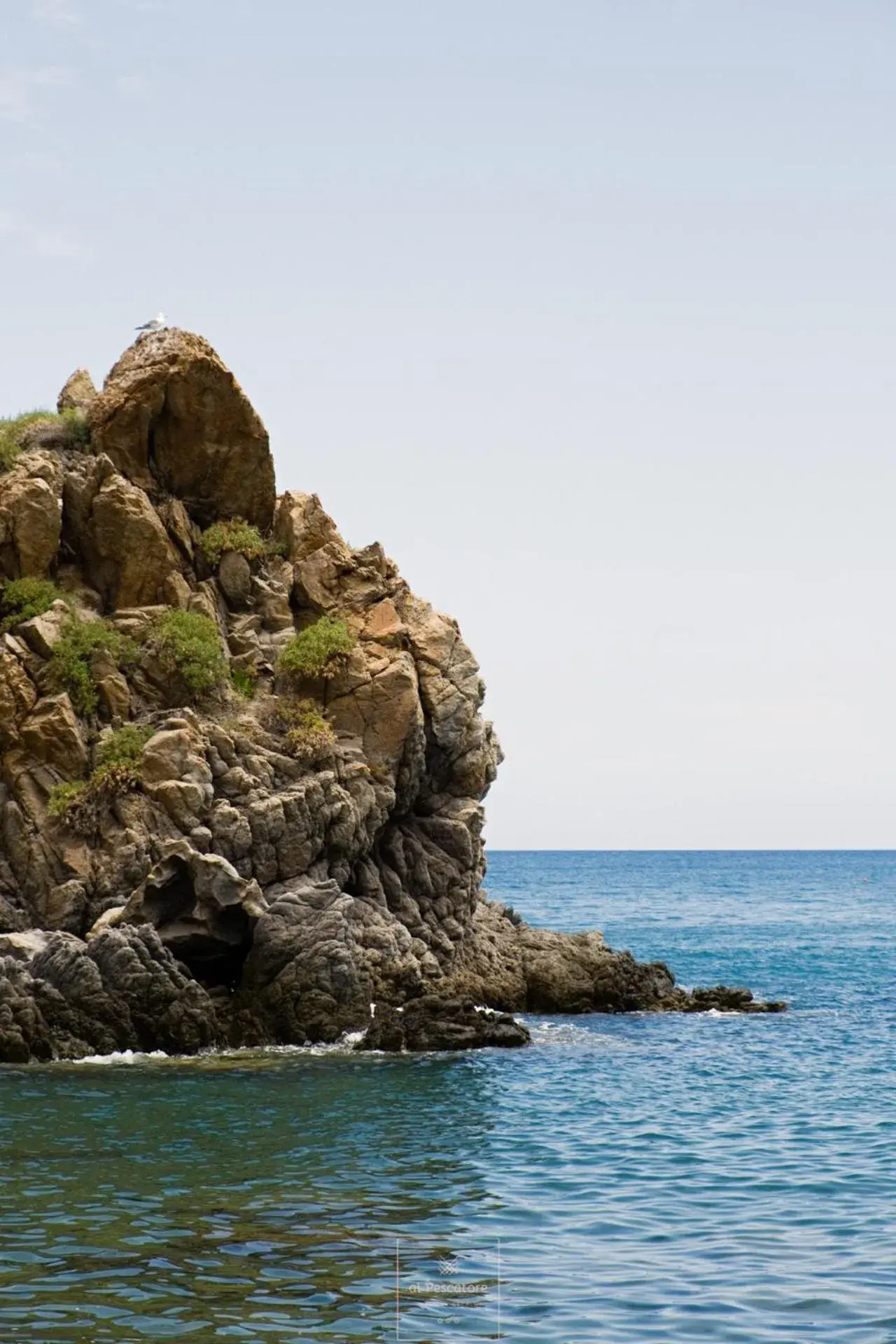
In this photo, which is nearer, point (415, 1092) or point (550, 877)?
point (415, 1092)

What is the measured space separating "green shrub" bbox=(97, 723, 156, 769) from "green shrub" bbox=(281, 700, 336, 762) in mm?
3904

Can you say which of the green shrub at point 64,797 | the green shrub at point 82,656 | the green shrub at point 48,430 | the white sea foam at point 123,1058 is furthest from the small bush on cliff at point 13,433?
the white sea foam at point 123,1058

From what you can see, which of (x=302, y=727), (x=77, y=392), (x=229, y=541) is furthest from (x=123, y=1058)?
(x=77, y=392)

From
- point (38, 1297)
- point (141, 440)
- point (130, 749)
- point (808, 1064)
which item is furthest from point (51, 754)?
point (38, 1297)

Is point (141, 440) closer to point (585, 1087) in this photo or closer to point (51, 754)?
point (51, 754)

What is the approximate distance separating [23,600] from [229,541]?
6451mm

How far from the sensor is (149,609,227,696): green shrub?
1574 inches

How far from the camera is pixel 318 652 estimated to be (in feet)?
135

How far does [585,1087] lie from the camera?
30891 mm

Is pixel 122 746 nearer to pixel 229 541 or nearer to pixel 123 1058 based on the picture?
pixel 229 541

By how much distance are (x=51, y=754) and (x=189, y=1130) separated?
15.0m

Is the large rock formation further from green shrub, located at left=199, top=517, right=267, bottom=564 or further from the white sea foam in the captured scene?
the white sea foam

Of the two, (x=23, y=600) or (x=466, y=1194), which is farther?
(x=23, y=600)

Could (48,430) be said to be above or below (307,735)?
above
